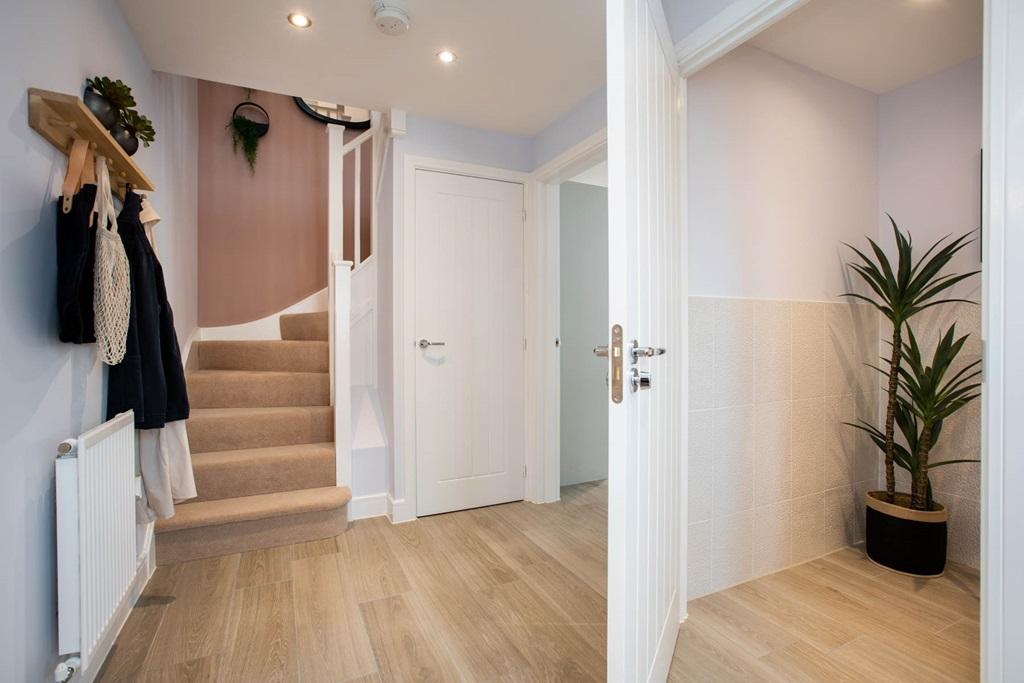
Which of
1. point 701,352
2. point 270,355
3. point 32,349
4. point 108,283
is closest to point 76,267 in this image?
point 108,283

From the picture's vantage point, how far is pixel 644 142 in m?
1.22

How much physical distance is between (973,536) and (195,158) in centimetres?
515

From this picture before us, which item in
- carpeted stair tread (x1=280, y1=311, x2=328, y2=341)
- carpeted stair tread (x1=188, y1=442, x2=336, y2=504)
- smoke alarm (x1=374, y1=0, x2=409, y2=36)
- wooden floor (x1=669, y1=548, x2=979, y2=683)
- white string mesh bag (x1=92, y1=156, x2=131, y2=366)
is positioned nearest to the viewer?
white string mesh bag (x1=92, y1=156, x2=131, y2=366)

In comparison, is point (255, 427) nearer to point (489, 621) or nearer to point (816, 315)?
point (489, 621)

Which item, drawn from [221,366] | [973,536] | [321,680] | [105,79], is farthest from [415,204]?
[973,536]

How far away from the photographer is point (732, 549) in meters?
1.99

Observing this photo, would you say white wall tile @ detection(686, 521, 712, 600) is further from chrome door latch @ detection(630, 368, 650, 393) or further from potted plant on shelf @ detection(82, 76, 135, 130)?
potted plant on shelf @ detection(82, 76, 135, 130)

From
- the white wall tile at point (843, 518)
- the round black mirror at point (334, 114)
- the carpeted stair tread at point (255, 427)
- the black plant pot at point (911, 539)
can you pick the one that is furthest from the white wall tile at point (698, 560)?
the round black mirror at point (334, 114)

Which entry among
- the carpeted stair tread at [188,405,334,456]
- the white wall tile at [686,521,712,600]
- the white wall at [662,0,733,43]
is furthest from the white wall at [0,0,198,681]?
the white wall tile at [686,521,712,600]

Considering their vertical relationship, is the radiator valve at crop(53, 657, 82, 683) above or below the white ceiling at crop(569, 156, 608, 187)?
below

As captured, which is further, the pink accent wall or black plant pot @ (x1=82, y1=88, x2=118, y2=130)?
the pink accent wall

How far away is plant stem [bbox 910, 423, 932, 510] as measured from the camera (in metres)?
2.03

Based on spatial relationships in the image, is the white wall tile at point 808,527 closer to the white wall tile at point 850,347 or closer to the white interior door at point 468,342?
the white wall tile at point 850,347

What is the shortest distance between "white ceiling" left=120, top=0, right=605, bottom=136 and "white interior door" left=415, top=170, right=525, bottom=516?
1.78 ft
